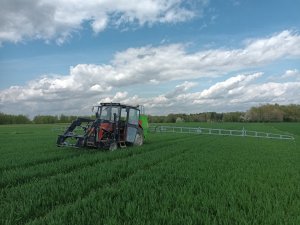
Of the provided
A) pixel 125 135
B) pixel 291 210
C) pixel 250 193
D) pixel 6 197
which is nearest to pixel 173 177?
pixel 250 193

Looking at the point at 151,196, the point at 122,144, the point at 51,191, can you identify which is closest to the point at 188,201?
the point at 151,196

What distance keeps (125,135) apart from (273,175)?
885 cm

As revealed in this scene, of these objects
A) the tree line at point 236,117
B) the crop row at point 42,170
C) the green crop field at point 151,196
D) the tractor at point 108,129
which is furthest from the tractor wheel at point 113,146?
the tree line at point 236,117

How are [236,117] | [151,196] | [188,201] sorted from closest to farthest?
[188,201] < [151,196] < [236,117]

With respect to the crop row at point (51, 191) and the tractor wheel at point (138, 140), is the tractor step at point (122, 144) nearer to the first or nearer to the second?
the tractor wheel at point (138, 140)

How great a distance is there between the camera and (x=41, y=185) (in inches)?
305

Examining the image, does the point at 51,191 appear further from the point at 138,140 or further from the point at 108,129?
the point at 138,140

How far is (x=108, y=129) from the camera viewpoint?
1600 cm

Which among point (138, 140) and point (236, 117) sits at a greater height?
point (236, 117)

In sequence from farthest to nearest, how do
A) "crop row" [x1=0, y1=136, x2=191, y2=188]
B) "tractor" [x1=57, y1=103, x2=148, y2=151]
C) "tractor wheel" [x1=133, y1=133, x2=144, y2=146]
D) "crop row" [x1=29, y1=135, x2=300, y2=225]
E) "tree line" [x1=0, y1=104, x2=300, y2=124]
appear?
"tree line" [x1=0, y1=104, x2=300, y2=124], "tractor wheel" [x1=133, y1=133, x2=144, y2=146], "tractor" [x1=57, y1=103, x2=148, y2=151], "crop row" [x1=0, y1=136, x2=191, y2=188], "crop row" [x1=29, y1=135, x2=300, y2=225]

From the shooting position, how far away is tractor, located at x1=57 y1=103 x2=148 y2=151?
15.0m

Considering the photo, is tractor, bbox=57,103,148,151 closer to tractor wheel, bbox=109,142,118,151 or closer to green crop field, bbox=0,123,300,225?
tractor wheel, bbox=109,142,118,151

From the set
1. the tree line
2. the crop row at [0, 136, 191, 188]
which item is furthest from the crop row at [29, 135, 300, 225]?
the tree line

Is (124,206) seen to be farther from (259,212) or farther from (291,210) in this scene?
A: (291,210)
